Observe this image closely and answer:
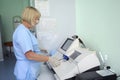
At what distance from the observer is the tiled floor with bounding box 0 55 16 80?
12.2 ft

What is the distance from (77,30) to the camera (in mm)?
2205

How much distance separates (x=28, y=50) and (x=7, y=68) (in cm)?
307

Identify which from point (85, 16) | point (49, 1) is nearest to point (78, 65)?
point (85, 16)

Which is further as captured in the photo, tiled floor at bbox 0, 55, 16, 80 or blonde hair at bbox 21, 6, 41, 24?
tiled floor at bbox 0, 55, 16, 80

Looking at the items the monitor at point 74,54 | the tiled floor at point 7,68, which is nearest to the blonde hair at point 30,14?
the monitor at point 74,54

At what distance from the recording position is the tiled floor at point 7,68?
3.72 meters

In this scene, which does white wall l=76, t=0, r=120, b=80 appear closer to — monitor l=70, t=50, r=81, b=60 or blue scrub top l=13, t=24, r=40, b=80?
monitor l=70, t=50, r=81, b=60

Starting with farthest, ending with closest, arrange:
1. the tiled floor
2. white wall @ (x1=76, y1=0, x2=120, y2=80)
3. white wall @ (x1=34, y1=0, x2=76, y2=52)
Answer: the tiled floor < white wall @ (x1=34, y1=0, x2=76, y2=52) < white wall @ (x1=76, y1=0, x2=120, y2=80)

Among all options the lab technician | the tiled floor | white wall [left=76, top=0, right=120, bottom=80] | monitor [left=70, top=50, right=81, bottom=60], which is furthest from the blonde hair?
the tiled floor

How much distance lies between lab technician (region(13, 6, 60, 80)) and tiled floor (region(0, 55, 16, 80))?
7.04 feet

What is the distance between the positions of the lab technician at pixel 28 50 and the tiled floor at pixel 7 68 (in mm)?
2147

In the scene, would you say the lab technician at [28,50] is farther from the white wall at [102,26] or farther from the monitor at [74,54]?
the white wall at [102,26]

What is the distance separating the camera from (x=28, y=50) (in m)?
1.46

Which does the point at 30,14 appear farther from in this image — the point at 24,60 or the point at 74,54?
the point at 74,54
